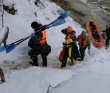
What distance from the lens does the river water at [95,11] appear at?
13.6 m

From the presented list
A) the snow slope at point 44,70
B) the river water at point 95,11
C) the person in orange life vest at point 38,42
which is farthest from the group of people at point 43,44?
the river water at point 95,11

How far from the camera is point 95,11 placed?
16.2 meters

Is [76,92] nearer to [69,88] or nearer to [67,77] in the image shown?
[69,88]

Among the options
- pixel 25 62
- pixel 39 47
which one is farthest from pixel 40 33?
pixel 25 62

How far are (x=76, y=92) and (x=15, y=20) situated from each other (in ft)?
13.3

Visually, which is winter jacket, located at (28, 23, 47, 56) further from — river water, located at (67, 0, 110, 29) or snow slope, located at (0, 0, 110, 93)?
river water, located at (67, 0, 110, 29)

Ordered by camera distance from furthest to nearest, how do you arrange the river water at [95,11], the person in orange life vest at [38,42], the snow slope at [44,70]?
1. the river water at [95,11]
2. the person in orange life vest at [38,42]
3. the snow slope at [44,70]

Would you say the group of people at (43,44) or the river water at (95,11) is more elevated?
the river water at (95,11)

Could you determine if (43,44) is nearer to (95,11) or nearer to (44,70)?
(44,70)

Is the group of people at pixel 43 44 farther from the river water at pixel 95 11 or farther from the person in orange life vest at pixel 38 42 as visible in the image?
the river water at pixel 95 11

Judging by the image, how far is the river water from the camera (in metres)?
13.6

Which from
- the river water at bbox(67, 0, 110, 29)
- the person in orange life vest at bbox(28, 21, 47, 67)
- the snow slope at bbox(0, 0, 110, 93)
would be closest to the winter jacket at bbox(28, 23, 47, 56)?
the person in orange life vest at bbox(28, 21, 47, 67)

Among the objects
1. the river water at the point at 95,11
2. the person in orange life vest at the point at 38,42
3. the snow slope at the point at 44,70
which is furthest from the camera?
the river water at the point at 95,11

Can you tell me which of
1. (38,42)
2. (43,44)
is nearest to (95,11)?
(43,44)
